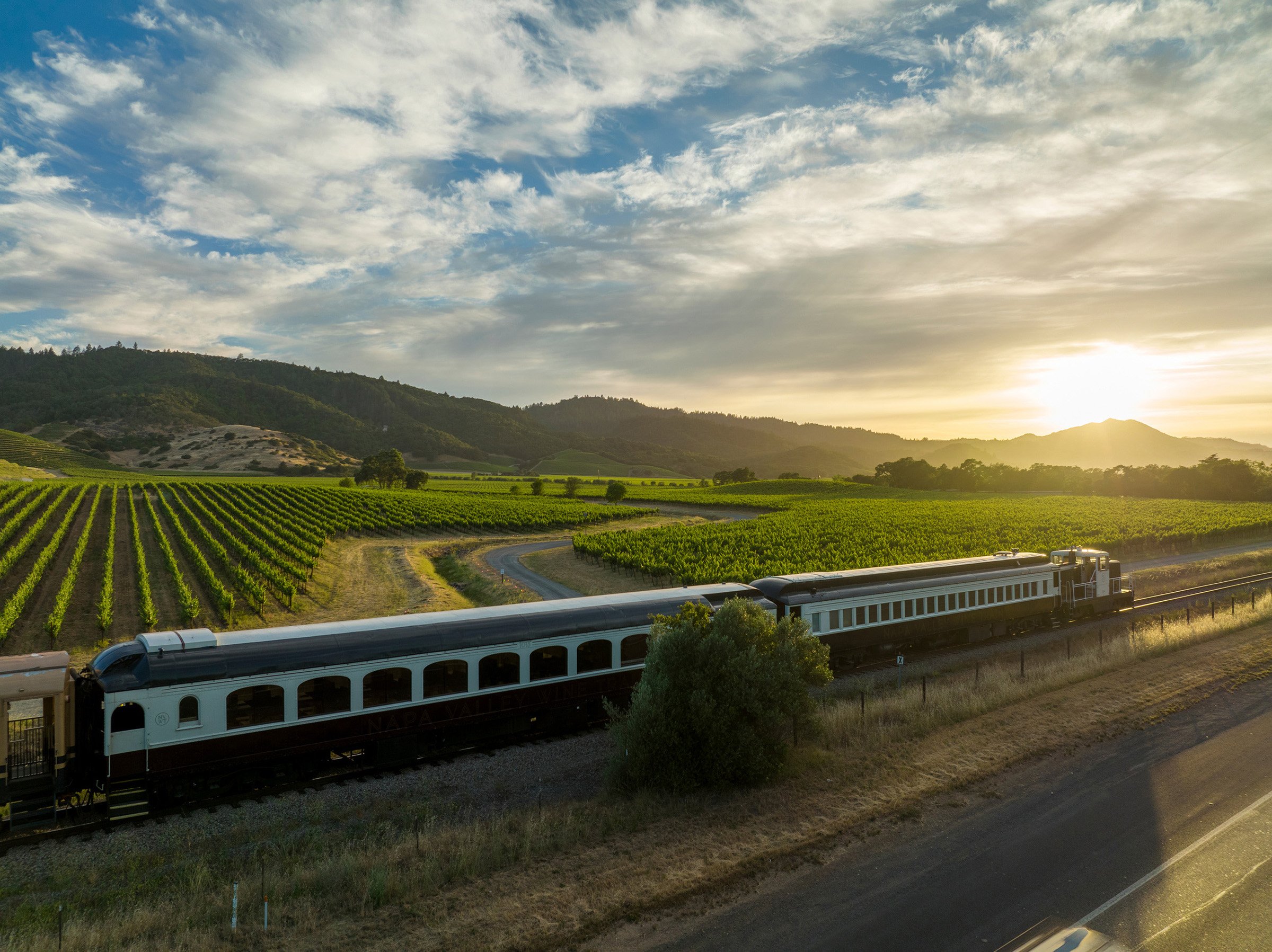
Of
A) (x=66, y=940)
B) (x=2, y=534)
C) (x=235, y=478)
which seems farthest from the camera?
(x=235, y=478)

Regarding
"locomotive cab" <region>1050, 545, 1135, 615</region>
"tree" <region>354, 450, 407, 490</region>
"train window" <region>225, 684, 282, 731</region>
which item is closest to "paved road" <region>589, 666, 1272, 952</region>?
"train window" <region>225, 684, 282, 731</region>

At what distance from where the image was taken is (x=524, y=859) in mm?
12508

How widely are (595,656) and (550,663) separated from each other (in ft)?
4.41

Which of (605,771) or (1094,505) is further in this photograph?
(1094,505)

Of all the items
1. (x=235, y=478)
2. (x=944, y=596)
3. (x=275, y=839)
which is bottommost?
(x=275, y=839)

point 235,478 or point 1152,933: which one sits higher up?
point 235,478

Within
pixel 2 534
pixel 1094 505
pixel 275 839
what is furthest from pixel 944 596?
pixel 1094 505

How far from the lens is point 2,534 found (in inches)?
1925

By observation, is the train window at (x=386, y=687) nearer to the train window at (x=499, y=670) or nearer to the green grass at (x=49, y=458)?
the train window at (x=499, y=670)

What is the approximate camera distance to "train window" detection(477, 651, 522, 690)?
1756cm

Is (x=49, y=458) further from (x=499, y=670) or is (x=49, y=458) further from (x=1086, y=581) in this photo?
(x=1086, y=581)

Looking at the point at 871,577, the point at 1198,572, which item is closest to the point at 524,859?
the point at 871,577

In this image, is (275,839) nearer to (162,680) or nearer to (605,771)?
(162,680)

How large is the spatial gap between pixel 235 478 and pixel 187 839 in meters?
137
